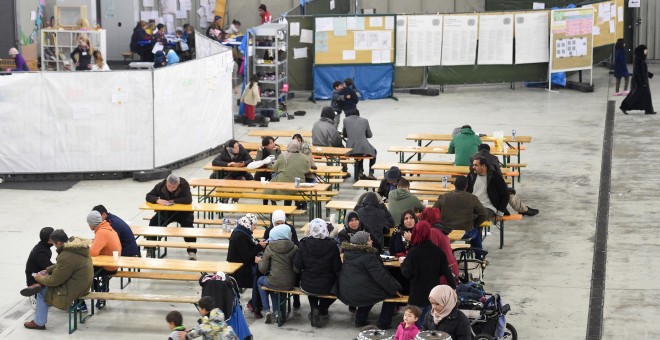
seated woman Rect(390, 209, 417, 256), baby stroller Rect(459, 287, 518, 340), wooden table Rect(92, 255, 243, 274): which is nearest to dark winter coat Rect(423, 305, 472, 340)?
baby stroller Rect(459, 287, 518, 340)

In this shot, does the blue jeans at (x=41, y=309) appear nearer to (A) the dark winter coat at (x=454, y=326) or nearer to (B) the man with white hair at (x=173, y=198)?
(B) the man with white hair at (x=173, y=198)

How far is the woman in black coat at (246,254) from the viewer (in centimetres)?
1476

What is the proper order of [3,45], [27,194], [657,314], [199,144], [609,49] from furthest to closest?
[609,49] < [3,45] < [199,144] < [27,194] < [657,314]

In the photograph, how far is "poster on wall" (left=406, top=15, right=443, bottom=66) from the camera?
31062 mm

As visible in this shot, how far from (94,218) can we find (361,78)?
16494 millimetres

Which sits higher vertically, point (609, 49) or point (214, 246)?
point (609, 49)

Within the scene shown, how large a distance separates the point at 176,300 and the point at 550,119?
1554cm

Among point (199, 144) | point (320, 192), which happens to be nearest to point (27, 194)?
point (199, 144)

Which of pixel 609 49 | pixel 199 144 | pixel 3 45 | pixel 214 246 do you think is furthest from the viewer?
pixel 609 49

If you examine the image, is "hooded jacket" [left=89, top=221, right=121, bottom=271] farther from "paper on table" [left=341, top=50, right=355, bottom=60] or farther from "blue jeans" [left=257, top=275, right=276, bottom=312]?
"paper on table" [left=341, top=50, right=355, bottom=60]

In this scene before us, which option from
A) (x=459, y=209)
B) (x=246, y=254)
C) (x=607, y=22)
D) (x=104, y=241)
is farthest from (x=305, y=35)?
(x=246, y=254)

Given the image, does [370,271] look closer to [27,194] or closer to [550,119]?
[27,194]

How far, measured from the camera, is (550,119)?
27953mm

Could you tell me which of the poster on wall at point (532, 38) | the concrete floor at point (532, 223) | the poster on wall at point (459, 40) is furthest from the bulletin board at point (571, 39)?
the poster on wall at point (459, 40)
